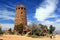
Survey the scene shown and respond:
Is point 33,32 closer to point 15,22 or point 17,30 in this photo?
point 17,30

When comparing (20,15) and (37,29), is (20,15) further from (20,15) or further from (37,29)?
(37,29)

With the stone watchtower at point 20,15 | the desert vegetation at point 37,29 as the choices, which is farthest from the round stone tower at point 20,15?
the desert vegetation at point 37,29

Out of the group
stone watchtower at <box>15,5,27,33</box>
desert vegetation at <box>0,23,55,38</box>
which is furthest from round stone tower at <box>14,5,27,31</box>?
desert vegetation at <box>0,23,55,38</box>

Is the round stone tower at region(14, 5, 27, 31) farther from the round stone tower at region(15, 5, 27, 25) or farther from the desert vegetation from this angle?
the desert vegetation

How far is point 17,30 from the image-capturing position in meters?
55.1

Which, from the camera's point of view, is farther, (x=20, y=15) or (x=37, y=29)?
(x=20, y=15)

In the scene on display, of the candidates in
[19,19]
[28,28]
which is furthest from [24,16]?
[28,28]

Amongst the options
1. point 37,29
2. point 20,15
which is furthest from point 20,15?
point 37,29

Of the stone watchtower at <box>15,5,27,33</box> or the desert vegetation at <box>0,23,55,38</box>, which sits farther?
the stone watchtower at <box>15,5,27,33</box>

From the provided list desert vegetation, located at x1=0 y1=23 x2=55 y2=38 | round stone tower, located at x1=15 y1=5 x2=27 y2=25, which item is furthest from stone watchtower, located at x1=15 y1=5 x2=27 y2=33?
desert vegetation, located at x1=0 y1=23 x2=55 y2=38

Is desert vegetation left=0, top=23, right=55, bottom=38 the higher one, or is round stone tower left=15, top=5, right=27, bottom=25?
round stone tower left=15, top=5, right=27, bottom=25

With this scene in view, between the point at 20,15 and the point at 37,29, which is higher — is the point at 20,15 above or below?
above

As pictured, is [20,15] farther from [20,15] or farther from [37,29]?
[37,29]

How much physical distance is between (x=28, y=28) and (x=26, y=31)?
1357 millimetres
